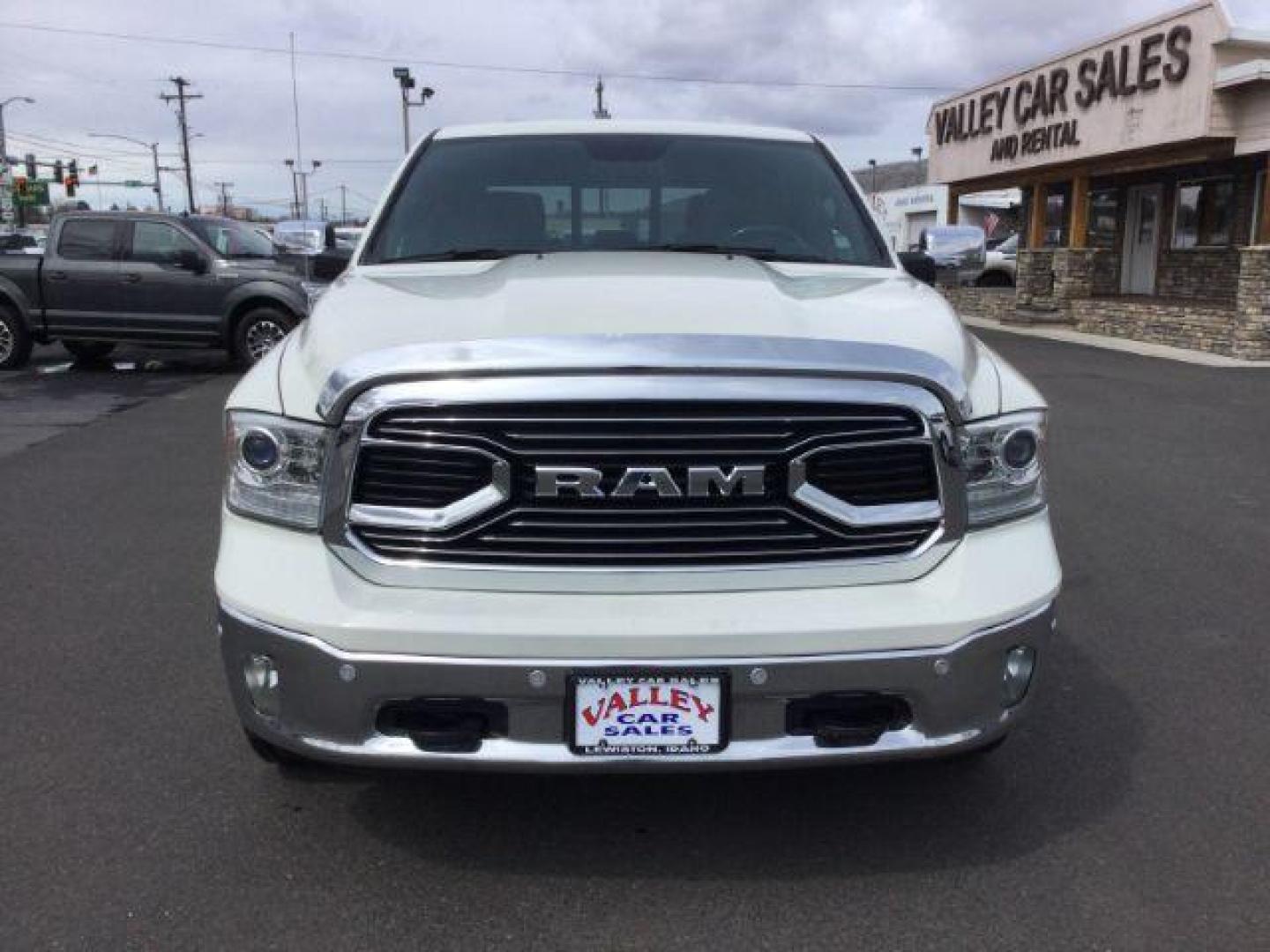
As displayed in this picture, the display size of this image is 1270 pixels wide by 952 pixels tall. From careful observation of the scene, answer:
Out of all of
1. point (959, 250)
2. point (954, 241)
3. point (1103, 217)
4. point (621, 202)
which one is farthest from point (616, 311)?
point (954, 241)

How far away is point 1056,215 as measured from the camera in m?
25.8

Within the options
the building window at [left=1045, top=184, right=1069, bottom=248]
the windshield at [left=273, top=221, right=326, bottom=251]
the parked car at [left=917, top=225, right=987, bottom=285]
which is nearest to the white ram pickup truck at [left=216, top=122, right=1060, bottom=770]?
the building window at [left=1045, top=184, right=1069, bottom=248]

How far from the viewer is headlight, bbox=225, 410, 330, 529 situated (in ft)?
8.63

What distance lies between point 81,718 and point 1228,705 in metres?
3.76

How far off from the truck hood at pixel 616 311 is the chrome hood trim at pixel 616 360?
1.0 inches

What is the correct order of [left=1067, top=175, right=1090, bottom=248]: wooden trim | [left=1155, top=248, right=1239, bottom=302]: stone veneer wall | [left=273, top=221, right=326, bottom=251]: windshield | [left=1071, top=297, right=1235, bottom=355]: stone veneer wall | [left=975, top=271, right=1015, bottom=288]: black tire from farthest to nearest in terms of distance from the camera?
[left=273, top=221, right=326, bottom=251]: windshield < [left=975, top=271, right=1015, bottom=288]: black tire < [left=1067, top=175, right=1090, bottom=248]: wooden trim < [left=1155, top=248, right=1239, bottom=302]: stone veneer wall < [left=1071, top=297, right=1235, bottom=355]: stone veneer wall

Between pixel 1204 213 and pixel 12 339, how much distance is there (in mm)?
18002

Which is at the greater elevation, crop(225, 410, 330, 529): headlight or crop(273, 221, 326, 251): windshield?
crop(273, 221, 326, 251): windshield

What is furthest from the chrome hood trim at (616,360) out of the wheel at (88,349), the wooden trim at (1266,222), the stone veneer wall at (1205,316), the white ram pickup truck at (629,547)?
the wooden trim at (1266,222)

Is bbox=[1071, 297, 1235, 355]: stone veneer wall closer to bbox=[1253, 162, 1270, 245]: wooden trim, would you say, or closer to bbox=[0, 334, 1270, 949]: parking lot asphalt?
bbox=[1253, 162, 1270, 245]: wooden trim

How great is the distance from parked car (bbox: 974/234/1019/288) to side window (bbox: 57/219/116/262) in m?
21.4

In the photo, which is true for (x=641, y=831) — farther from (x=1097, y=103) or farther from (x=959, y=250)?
(x=959, y=250)

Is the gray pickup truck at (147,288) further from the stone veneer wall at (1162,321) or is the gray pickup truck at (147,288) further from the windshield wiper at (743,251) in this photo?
the stone veneer wall at (1162,321)

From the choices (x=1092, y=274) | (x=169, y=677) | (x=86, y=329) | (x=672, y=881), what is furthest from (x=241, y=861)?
(x=1092, y=274)
